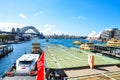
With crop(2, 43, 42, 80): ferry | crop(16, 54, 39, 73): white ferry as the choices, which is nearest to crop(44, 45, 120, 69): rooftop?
crop(16, 54, 39, 73): white ferry

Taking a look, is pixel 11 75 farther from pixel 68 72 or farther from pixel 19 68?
pixel 68 72

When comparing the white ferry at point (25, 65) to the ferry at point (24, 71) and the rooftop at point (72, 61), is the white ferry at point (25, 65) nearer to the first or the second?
the ferry at point (24, 71)

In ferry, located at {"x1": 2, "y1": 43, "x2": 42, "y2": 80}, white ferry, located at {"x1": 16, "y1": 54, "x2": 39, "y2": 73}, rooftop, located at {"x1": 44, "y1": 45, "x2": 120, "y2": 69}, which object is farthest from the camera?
white ferry, located at {"x1": 16, "y1": 54, "x2": 39, "y2": 73}

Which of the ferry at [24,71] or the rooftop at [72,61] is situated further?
the ferry at [24,71]

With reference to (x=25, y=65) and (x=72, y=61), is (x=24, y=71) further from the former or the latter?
→ (x=72, y=61)

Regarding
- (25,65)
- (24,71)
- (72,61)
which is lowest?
(24,71)

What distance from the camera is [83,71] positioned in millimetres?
A: 23094

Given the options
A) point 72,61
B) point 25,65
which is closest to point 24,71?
point 25,65

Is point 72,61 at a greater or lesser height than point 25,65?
greater

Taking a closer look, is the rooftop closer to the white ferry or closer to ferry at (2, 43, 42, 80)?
the white ferry

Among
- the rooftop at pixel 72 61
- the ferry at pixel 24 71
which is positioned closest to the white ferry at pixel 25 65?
the ferry at pixel 24 71

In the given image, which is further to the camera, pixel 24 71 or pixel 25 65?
pixel 25 65

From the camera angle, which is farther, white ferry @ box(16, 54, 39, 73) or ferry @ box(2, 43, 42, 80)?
white ferry @ box(16, 54, 39, 73)

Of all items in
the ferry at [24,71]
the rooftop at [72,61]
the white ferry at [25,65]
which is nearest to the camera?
the rooftop at [72,61]
